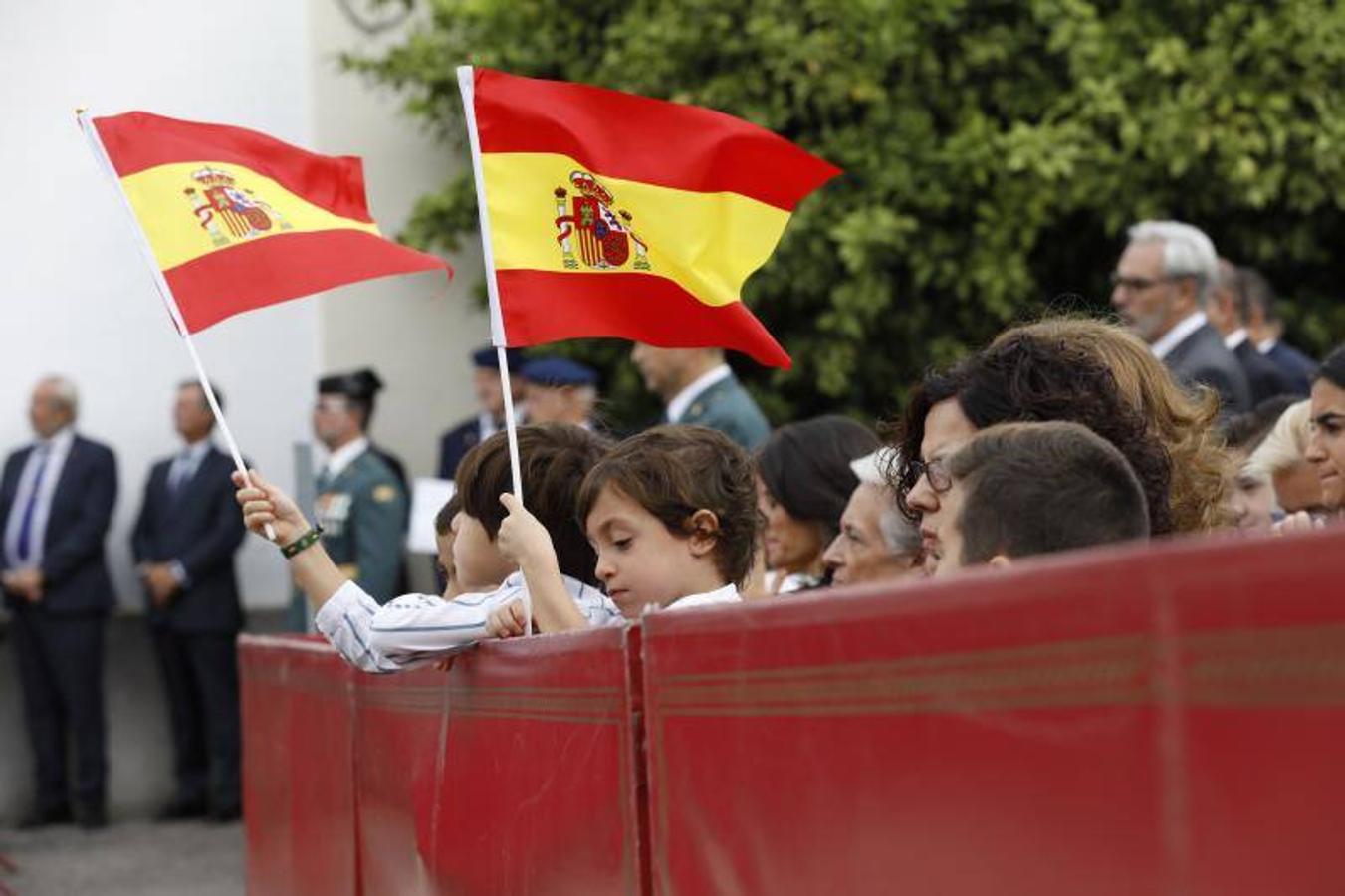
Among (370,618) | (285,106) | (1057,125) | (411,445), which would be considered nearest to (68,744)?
(411,445)

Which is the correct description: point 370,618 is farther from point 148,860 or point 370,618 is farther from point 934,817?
point 148,860

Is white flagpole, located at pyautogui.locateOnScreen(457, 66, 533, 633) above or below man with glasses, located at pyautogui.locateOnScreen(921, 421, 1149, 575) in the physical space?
above

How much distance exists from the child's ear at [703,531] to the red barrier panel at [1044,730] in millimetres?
1492

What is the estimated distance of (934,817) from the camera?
2.49m

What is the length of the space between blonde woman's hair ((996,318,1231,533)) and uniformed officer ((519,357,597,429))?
505 centimetres

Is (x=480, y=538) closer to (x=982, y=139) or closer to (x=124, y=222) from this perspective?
(x=982, y=139)

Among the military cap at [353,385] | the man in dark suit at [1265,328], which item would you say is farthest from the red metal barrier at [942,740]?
the military cap at [353,385]

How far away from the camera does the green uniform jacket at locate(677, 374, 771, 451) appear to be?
7941 millimetres

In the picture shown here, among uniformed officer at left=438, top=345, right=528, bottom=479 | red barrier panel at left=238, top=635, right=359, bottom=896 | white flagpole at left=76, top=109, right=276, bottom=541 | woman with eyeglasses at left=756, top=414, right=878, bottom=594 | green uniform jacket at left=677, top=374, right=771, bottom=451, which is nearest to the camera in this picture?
white flagpole at left=76, top=109, right=276, bottom=541

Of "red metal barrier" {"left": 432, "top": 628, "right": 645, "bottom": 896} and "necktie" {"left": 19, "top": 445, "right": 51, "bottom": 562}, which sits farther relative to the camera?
"necktie" {"left": 19, "top": 445, "right": 51, "bottom": 562}

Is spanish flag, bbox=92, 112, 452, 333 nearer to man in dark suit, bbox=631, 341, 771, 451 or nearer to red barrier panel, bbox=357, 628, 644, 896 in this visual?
red barrier panel, bbox=357, 628, 644, 896

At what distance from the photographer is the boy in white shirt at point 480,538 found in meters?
4.84

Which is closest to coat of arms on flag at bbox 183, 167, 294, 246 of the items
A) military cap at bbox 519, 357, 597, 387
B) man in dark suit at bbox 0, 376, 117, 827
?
military cap at bbox 519, 357, 597, 387

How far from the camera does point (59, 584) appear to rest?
12328 millimetres
